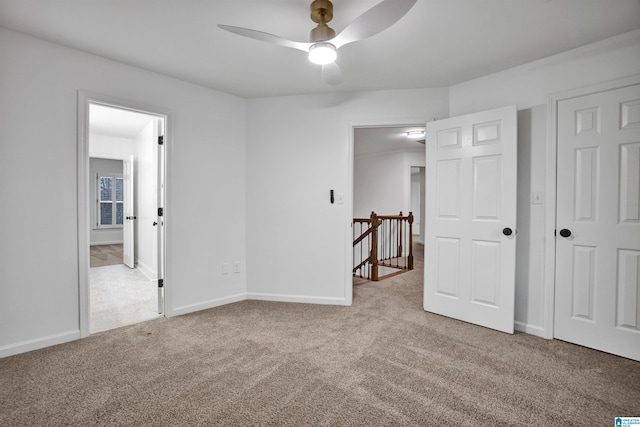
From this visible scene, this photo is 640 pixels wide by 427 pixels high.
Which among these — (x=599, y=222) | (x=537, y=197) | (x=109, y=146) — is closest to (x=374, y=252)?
(x=537, y=197)

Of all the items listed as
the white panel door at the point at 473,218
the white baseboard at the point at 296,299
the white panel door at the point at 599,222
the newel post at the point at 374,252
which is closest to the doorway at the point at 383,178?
the newel post at the point at 374,252

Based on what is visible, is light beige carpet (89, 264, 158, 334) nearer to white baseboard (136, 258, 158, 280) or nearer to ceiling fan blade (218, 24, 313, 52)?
white baseboard (136, 258, 158, 280)

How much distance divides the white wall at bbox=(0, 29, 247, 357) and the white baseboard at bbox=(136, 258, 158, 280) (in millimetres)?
1757

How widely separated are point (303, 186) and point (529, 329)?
8.64 ft

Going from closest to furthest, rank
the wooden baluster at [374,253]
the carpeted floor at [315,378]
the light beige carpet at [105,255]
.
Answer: the carpeted floor at [315,378] → the wooden baluster at [374,253] → the light beige carpet at [105,255]

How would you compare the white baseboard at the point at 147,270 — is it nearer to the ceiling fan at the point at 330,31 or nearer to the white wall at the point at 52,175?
the white wall at the point at 52,175

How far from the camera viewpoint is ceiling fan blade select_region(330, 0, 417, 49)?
1.50 metres

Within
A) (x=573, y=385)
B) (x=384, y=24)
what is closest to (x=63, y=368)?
(x=384, y=24)

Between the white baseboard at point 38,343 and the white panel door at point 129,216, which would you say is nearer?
the white baseboard at point 38,343

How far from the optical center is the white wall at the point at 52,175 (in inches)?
92.1

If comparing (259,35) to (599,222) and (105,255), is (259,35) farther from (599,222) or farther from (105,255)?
(105,255)

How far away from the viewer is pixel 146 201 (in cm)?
507

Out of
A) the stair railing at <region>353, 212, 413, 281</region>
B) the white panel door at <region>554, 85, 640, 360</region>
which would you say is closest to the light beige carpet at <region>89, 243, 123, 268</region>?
the stair railing at <region>353, 212, 413, 281</region>

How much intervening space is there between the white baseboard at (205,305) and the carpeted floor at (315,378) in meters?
0.21
